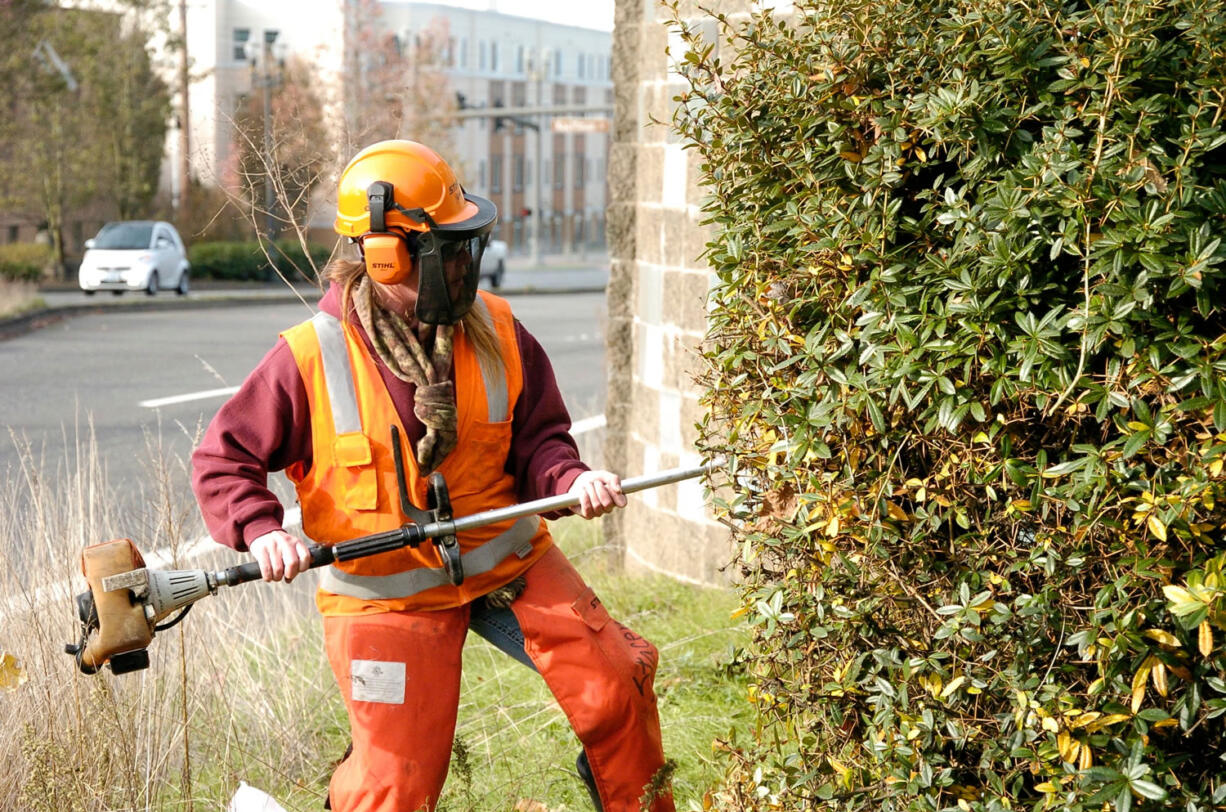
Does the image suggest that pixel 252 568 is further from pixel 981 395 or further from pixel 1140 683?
pixel 1140 683

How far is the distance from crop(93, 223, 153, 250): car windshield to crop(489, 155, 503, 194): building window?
40816 mm

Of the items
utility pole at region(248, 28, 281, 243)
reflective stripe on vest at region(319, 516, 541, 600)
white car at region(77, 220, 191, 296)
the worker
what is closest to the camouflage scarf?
the worker

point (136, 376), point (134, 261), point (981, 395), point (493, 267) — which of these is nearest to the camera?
point (981, 395)

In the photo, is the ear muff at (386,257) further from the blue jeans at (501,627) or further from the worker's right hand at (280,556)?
the blue jeans at (501,627)

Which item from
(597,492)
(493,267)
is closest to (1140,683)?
(597,492)

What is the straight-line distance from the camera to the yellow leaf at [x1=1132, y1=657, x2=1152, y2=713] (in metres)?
2.18

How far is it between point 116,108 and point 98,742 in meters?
30.6

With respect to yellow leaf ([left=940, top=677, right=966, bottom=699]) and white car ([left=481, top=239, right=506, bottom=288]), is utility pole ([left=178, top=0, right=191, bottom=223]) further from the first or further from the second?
yellow leaf ([left=940, top=677, right=966, bottom=699])

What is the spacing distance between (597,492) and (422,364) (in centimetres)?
46

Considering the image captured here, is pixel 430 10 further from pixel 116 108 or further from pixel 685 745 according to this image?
pixel 685 745

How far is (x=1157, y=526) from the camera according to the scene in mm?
2068

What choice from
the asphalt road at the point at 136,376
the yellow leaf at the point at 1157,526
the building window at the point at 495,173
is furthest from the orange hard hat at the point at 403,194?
the building window at the point at 495,173

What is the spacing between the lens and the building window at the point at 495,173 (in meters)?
67.2

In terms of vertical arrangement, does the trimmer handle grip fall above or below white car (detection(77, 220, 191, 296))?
above
